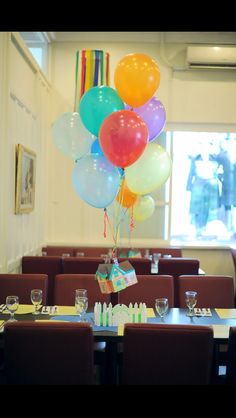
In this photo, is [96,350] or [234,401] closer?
[234,401]

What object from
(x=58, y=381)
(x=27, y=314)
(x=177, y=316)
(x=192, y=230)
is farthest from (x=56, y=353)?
(x=192, y=230)

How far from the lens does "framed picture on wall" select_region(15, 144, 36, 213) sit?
Answer: 4090 mm

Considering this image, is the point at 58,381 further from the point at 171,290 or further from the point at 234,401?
the point at 171,290

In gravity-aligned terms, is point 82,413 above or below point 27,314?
below

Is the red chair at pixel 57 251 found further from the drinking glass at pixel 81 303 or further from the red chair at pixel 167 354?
the red chair at pixel 167 354

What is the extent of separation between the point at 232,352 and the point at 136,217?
2.85 meters

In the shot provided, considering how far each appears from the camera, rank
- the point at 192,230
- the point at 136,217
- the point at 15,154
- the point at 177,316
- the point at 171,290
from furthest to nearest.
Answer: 1. the point at 192,230
2. the point at 136,217
3. the point at 15,154
4. the point at 171,290
5. the point at 177,316

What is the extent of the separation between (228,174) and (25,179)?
9.81ft

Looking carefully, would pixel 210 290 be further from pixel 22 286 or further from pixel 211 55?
pixel 211 55

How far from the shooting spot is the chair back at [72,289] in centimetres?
304

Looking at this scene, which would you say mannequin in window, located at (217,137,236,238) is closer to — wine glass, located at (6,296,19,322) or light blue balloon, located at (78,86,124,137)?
light blue balloon, located at (78,86,124,137)

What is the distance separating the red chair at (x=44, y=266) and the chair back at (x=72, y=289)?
91 centimetres

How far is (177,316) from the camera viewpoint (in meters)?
2.60

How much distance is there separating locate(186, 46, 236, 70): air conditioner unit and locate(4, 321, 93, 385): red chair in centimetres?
468
